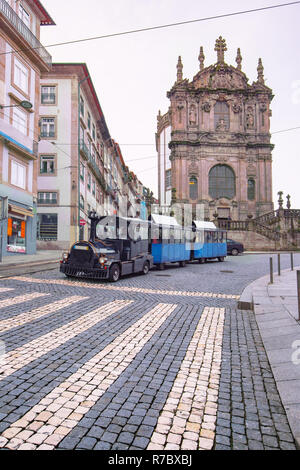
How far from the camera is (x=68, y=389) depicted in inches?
118

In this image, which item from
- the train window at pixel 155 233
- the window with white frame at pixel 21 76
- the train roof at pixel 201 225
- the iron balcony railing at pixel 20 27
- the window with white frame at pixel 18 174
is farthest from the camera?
the train roof at pixel 201 225

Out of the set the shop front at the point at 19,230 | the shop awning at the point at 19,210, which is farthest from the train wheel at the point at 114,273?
the shop awning at the point at 19,210

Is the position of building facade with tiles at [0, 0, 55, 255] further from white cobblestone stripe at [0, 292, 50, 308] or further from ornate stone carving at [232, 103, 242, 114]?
ornate stone carving at [232, 103, 242, 114]

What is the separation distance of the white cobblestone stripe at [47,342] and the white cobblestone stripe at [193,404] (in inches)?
68.4

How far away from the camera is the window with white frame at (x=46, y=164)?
94.7 ft

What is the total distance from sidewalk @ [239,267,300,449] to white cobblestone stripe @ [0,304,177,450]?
5.49 feet

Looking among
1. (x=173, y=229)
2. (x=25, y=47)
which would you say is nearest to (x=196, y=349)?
(x=173, y=229)

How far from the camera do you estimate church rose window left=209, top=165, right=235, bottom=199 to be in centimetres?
4434

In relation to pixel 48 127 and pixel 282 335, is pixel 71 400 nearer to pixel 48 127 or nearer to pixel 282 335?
pixel 282 335

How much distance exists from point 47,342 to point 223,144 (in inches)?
1750

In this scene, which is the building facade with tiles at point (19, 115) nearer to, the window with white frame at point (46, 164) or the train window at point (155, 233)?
the window with white frame at point (46, 164)

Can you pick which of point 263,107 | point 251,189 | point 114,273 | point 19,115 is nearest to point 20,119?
point 19,115
